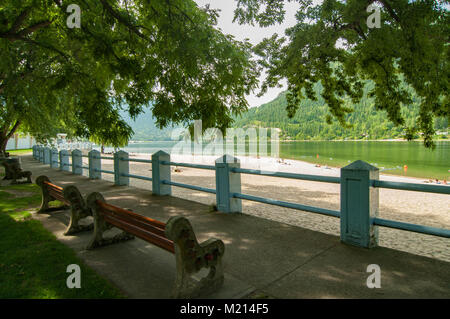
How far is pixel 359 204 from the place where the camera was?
14.1 feet

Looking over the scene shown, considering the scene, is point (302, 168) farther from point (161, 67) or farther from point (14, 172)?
point (161, 67)

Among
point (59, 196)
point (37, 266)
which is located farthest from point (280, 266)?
point (59, 196)

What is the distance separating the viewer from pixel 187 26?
6336 millimetres

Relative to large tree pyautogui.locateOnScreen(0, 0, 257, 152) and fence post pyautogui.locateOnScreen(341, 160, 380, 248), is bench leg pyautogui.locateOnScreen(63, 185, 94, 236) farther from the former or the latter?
fence post pyautogui.locateOnScreen(341, 160, 380, 248)

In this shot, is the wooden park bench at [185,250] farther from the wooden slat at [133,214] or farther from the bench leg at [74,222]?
the bench leg at [74,222]

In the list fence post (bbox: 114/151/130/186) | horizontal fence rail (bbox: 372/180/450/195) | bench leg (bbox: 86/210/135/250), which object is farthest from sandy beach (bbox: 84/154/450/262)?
bench leg (bbox: 86/210/135/250)

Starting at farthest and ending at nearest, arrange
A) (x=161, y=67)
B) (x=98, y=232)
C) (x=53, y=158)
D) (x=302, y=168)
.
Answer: (x=302, y=168) → (x=53, y=158) → (x=161, y=67) → (x=98, y=232)

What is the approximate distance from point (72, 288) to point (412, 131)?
9.02m

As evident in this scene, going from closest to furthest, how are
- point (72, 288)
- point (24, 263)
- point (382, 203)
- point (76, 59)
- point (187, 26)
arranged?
point (72, 288), point (24, 263), point (187, 26), point (76, 59), point (382, 203)

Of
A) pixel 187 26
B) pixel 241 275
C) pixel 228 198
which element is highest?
pixel 187 26

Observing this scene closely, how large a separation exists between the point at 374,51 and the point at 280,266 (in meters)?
5.54

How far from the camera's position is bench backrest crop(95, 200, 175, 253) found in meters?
3.19

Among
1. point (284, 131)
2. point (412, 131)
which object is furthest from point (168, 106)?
point (284, 131)

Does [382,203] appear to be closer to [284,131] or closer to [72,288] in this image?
[72,288]
